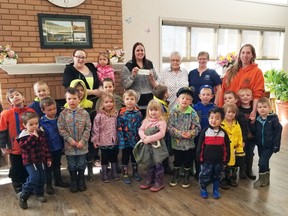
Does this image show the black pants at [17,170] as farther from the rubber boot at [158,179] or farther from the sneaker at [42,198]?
the rubber boot at [158,179]

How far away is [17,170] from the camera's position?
92.5 inches

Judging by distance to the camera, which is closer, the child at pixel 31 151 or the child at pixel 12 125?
the child at pixel 31 151

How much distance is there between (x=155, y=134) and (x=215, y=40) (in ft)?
11.1

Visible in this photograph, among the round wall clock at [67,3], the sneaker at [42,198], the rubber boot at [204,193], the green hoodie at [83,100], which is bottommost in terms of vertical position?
the sneaker at [42,198]

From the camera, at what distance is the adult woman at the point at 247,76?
8.41 ft

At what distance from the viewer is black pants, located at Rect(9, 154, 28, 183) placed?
2.30 m

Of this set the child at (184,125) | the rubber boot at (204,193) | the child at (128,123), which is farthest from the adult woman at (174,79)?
the rubber boot at (204,193)

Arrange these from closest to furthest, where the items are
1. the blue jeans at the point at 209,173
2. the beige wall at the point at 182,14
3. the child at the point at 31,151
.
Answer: the child at the point at 31,151 < the blue jeans at the point at 209,173 < the beige wall at the point at 182,14

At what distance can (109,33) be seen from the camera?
151 inches

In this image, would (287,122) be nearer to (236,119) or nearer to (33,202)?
(236,119)

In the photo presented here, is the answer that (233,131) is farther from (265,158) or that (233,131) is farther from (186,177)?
(186,177)

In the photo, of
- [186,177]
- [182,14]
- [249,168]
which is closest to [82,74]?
[186,177]

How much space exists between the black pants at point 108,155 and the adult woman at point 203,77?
103 centimetres

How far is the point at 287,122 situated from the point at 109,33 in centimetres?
369
